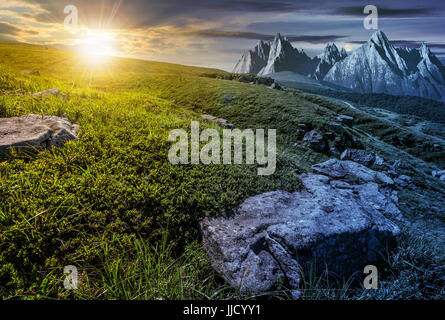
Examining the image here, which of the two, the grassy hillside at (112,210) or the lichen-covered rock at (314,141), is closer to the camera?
the grassy hillside at (112,210)

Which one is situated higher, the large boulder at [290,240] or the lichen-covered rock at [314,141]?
the lichen-covered rock at [314,141]

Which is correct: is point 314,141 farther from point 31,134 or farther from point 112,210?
point 31,134

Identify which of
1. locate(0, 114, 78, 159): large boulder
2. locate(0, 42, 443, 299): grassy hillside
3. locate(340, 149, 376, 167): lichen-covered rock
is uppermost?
locate(0, 114, 78, 159): large boulder

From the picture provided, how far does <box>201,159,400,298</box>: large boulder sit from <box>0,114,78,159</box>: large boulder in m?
4.65

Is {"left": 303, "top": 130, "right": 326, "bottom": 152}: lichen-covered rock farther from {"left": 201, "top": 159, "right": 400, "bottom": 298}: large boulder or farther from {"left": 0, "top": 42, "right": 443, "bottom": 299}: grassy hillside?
{"left": 201, "top": 159, "right": 400, "bottom": 298}: large boulder

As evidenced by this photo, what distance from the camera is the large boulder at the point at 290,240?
3.81m

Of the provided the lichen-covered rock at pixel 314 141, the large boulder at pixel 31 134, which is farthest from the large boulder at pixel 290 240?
the lichen-covered rock at pixel 314 141

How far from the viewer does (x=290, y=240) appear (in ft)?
13.7

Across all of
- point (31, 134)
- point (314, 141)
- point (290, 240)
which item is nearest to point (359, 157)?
point (314, 141)

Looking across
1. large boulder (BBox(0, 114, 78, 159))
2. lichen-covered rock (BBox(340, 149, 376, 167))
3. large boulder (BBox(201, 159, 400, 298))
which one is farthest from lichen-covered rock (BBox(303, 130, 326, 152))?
large boulder (BBox(0, 114, 78, 159))

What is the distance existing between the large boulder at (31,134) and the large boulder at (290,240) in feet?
15.3

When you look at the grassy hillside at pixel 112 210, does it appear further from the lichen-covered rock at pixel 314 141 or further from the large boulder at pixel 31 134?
the lichen-covered rock at pixel 314 141

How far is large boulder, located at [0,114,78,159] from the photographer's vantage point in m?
5.16
